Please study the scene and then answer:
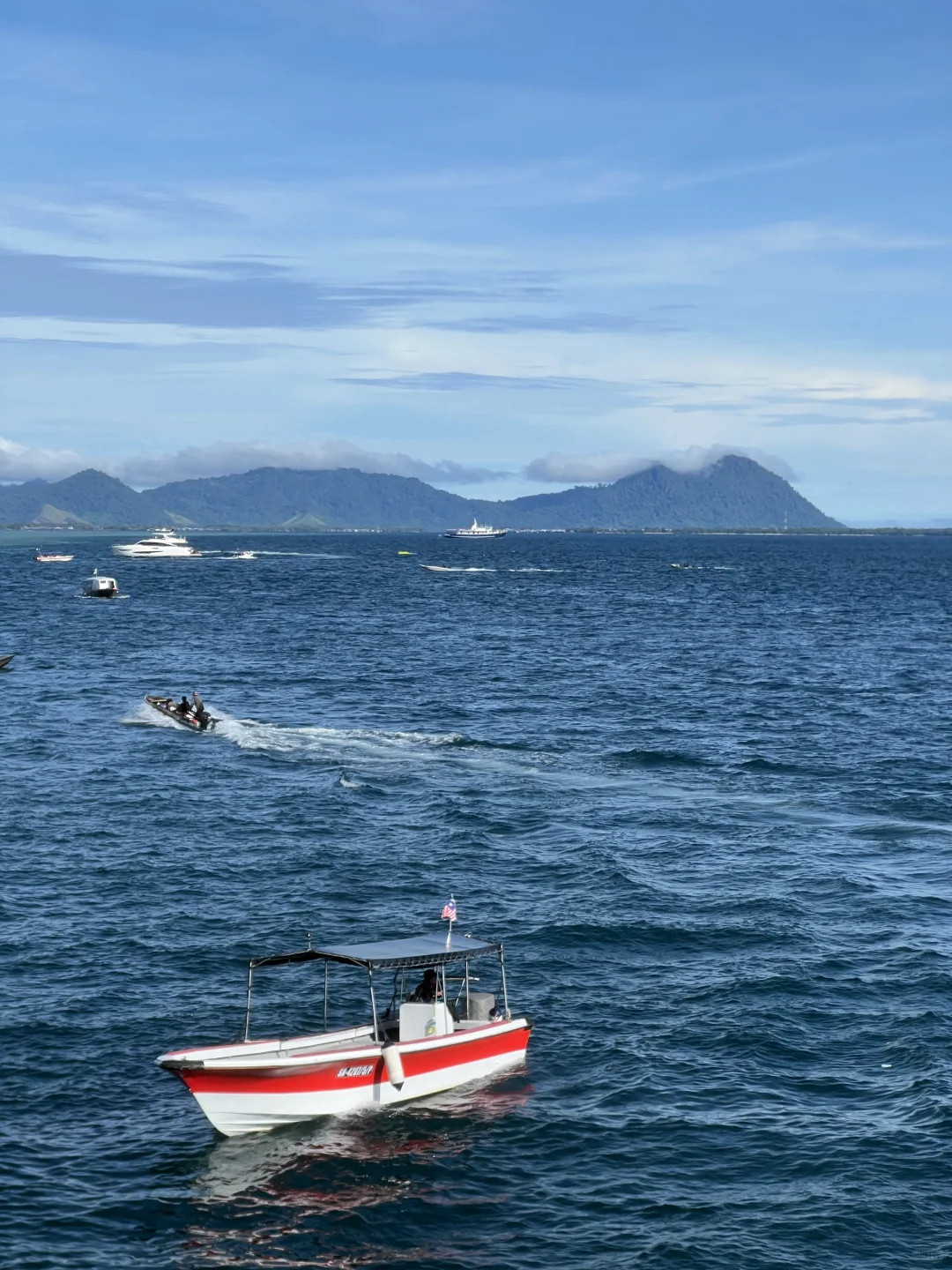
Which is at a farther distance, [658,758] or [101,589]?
[101,589]

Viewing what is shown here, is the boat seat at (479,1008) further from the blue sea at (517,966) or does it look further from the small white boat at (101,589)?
the small white boat at (101,589)

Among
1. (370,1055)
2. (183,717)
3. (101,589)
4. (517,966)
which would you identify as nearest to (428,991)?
(370,1055)

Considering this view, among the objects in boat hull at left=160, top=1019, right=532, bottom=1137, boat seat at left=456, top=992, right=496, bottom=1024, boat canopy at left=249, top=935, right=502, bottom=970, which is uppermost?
boat canopy at left=249, top=935, right=502, bottom=970

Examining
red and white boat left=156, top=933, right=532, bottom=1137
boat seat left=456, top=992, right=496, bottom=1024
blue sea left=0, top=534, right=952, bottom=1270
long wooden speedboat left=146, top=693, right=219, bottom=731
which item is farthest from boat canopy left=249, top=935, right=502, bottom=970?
long wooden speedboat left=146, top=693, right=219, bottom=731

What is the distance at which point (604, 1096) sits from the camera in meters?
38.4

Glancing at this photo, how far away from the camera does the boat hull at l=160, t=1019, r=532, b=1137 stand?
35781 millimetres

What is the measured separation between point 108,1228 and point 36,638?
117528 millimetres

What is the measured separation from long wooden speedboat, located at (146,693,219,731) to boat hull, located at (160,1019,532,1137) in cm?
5022

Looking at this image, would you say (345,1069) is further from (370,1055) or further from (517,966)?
(517,966)

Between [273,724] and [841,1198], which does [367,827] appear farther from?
[841,1198]

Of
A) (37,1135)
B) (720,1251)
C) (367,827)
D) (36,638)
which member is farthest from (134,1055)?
(36,638)

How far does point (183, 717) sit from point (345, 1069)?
5288 cm

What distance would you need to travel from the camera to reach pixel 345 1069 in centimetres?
3719

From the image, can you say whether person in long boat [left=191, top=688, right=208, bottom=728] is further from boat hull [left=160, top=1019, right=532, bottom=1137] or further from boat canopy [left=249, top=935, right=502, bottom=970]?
boat hull [left=160, top=1019, right=532, bottom=1137]
